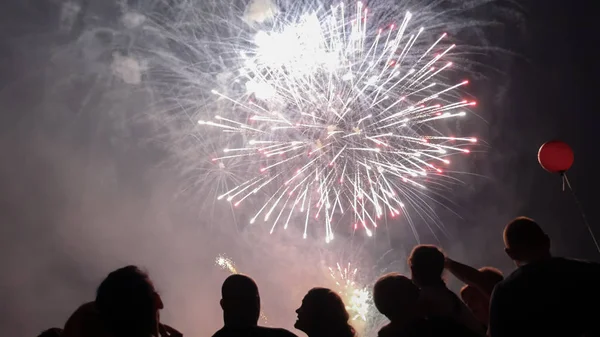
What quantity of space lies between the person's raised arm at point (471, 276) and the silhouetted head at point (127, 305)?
2980 millimetres

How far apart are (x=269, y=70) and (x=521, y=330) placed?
12.7m

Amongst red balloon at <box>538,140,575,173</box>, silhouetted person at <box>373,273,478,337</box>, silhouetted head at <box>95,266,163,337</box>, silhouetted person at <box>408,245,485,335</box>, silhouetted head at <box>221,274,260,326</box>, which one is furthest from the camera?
red balloon at <box>538,140,575,173</box>

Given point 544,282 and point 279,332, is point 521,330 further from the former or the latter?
point 279,332

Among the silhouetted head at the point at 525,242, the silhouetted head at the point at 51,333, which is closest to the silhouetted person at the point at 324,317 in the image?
the silhouetted head at the point at 525,242

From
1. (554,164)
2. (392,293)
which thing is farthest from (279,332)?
(554,164)

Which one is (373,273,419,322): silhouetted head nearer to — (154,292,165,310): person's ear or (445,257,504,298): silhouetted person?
(445,257,504,298): silhouetted person

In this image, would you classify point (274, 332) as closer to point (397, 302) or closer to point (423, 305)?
point (397, 302)

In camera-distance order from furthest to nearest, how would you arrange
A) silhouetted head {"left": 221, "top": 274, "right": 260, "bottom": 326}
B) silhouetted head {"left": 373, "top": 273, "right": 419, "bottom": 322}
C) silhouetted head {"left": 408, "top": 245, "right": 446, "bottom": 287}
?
silhouetted head {"left": 408, "top": 245, "right": 446, "bottom": 287}, silhouetted head {"left": 373, "top": 273, "right": 419, "bottom": 322}, silhouetted head {"left": 221, "top": 274, "right": 260, "bottom": 326}

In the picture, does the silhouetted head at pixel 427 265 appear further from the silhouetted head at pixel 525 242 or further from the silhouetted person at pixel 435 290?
the silhouetted head at pixel 525 242

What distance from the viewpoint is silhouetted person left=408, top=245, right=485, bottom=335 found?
4.30 metres

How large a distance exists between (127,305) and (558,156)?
10111 millimetres

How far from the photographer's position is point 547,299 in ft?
12.5

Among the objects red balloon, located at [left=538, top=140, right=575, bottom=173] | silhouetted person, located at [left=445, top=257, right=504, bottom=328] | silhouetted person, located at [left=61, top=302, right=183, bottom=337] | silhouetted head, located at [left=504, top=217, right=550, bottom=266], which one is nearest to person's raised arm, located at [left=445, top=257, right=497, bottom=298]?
silhouetted person, located at [left=445, top=257, right=504, bottom=328]

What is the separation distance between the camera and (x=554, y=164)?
35.1ft
